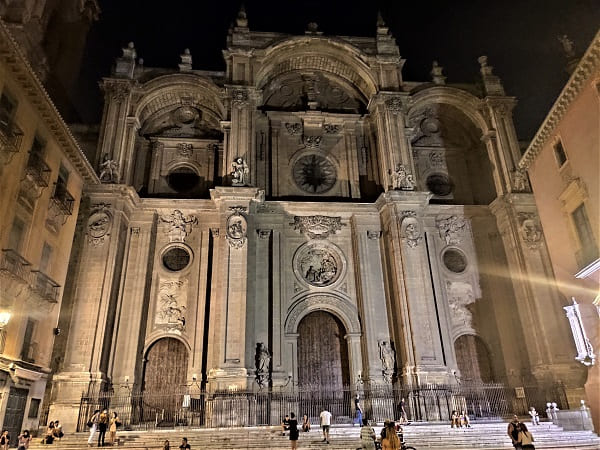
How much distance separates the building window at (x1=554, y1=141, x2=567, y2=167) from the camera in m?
15.3

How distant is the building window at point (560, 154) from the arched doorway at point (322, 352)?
10.4 metres

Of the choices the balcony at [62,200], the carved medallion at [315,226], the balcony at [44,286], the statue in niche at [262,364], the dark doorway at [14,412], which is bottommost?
the dark doorway at [14,412]

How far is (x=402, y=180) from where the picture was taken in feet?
64.7

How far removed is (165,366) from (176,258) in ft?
14.9

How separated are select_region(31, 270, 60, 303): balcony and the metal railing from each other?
3.62 meters

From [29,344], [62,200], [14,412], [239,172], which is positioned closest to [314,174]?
[239,172]

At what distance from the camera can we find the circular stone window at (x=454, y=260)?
20438 millimetres

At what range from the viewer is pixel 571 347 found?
1706 cm

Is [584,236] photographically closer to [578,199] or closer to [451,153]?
[578,199]

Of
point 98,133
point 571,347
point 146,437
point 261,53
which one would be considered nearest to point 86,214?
point 98,133

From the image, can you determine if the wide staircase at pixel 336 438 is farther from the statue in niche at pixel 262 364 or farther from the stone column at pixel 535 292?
the stone column at pixel 535 292

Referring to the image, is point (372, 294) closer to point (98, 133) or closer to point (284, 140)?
point (284, 140)

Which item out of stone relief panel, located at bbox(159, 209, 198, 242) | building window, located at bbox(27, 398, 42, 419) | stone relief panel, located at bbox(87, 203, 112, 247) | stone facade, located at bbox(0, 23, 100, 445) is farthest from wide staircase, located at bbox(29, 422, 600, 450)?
stone relief panel, located at bbox(159, 209, 198, 242)

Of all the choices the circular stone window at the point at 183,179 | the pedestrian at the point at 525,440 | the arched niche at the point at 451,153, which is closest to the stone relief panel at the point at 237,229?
the circular stone window at the point at 183,179
